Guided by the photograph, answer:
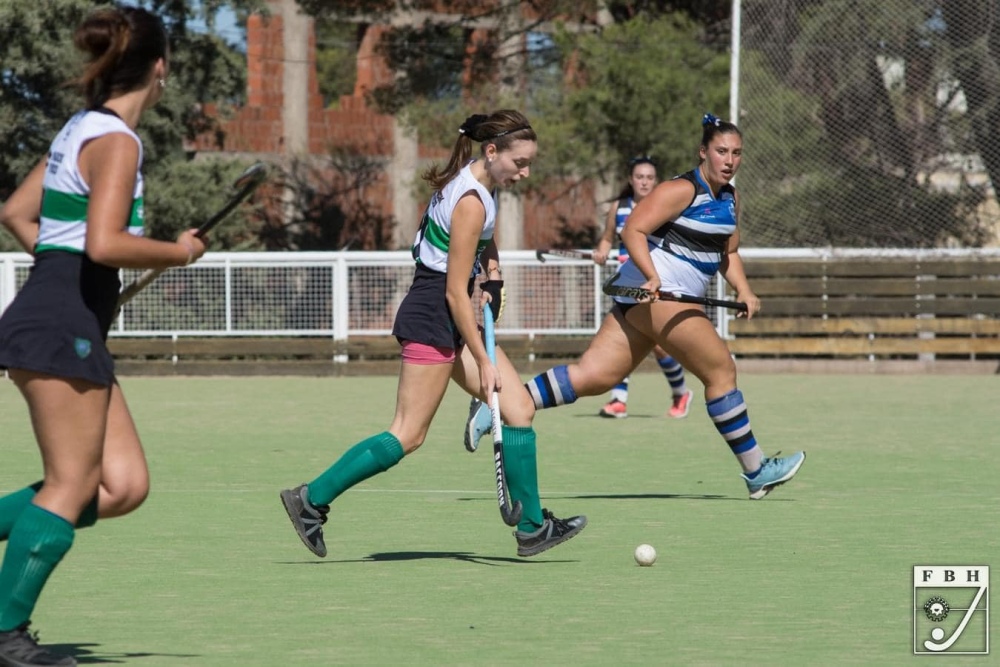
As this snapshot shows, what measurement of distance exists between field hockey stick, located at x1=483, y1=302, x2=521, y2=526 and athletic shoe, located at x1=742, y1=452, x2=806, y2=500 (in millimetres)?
2237

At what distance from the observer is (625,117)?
24531 mm

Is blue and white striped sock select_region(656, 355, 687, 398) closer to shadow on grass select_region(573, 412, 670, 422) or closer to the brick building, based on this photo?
shadow on grass select_region(573, 412, 670, 422)

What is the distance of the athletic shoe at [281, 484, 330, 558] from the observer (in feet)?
23.8

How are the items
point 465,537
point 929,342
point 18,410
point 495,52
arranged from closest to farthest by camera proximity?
point 465,537
point 18,410
point 929,342
point 495,52

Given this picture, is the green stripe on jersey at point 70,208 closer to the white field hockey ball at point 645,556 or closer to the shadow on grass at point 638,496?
the white field hockey ball at point 645,556

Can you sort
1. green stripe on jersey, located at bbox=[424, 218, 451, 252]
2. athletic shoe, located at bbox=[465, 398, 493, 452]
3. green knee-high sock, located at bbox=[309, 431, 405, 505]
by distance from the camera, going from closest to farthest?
green knee-high sock, located at bbox=[309, 431, 405, 505]
green stripe on jersey, located at bbox=[424, 218, 451, 252]
athletic shoe, located at bbox=[465, 398, 493, 452]

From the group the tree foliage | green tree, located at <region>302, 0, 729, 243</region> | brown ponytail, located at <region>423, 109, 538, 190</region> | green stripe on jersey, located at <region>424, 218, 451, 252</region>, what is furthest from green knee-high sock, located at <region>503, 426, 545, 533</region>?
green tree, located at <region>302, 0, 729, 243</region>

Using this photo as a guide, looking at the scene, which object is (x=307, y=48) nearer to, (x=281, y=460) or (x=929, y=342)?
(x=929, y=342)

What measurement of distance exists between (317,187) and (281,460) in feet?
67.5

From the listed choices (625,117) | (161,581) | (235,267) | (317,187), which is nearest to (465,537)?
(161,581)

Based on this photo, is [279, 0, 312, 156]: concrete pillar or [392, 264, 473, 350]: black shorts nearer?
[392, 264, 473, 350]: black shorts

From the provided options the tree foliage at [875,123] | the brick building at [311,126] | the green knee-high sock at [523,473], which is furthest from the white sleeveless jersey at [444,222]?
the brick building at [311,126]

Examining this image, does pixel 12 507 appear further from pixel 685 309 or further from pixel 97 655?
pixel 685 309

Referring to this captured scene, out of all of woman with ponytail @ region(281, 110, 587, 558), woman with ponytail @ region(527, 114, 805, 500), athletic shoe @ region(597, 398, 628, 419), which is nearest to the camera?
woman with ponytail @ region(281, 110, 587, 558)
